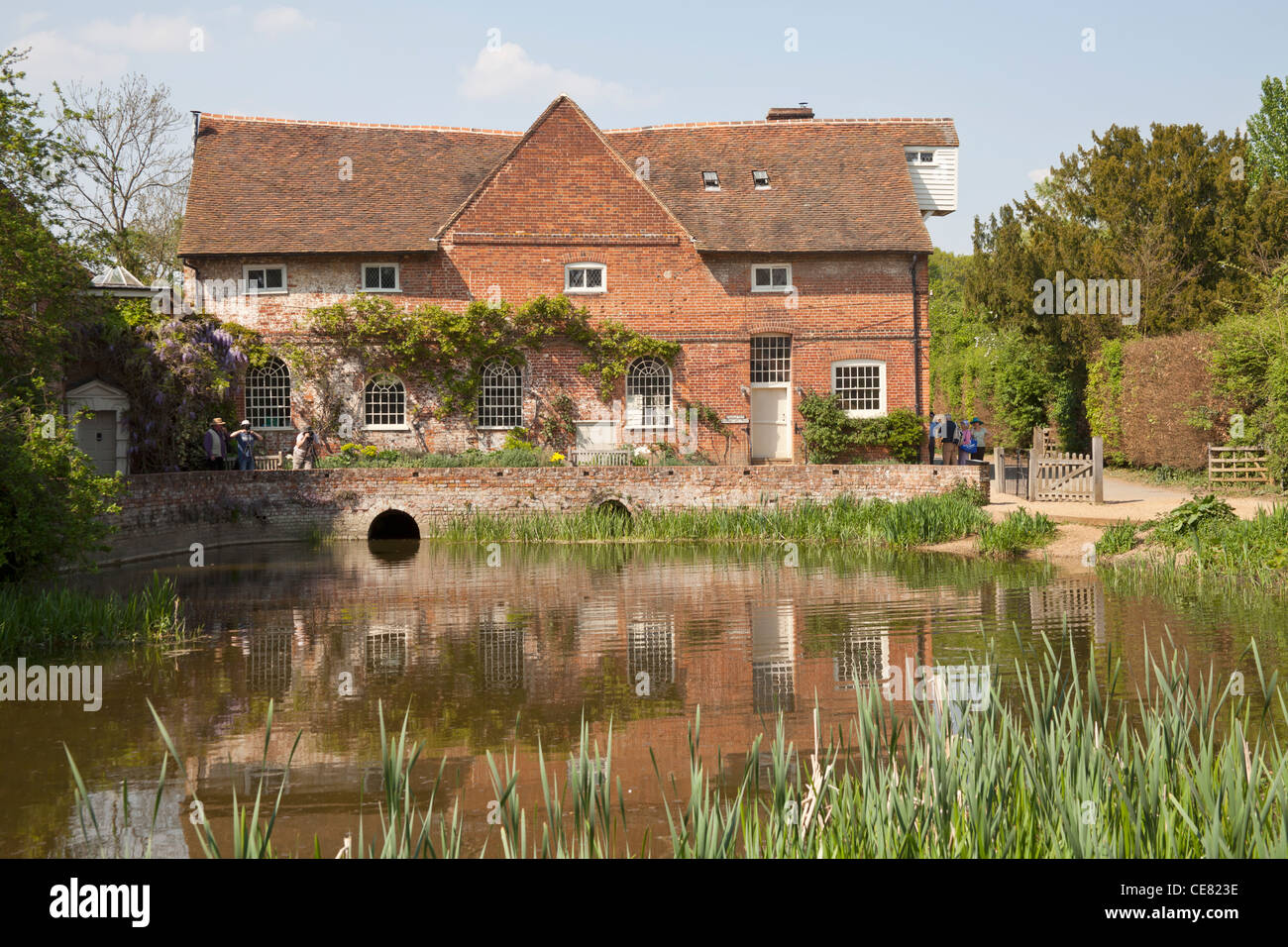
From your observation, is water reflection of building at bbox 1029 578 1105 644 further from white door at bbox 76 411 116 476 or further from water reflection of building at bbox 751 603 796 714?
white door at bbox 76 411 116 476

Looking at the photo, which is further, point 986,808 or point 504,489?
point 504,489

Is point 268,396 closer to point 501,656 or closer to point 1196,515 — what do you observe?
point 501,656

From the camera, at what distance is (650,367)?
28219 millimetres

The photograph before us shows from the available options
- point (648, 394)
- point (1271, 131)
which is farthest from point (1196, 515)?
point (1271, 131)

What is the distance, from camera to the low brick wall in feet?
71.8

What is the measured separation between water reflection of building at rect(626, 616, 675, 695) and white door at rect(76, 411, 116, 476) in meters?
13.7

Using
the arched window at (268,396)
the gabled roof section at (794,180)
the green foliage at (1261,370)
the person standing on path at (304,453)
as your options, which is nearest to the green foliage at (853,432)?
the gabled roof section at (794,180)

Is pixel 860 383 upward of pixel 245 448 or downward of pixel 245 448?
upward

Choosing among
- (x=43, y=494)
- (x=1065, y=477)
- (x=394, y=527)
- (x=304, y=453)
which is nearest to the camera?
(x=43, y=494)

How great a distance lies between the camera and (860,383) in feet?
92.3

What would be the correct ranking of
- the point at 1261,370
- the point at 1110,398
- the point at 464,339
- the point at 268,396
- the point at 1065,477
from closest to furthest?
1. the point at 1065,477
2. the point at 1261,370
3. the point at 464,339
4. the point at 268,396
5. the point at 1110,398

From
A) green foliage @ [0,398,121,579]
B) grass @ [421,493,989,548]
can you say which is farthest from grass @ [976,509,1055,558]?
green foliage @ [0,398,121,579]

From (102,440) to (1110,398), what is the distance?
22464 millimetres
